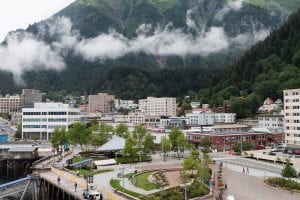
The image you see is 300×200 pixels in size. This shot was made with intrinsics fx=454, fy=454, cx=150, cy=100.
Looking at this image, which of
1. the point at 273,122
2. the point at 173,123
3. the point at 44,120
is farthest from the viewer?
the point at 173,123

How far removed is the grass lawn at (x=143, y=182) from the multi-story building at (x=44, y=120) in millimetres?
96298

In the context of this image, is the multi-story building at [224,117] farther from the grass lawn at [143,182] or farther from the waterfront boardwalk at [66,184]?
the waterfront boardwalk at [66,184]

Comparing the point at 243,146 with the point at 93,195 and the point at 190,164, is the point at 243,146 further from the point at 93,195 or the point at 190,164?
the point at 93,195

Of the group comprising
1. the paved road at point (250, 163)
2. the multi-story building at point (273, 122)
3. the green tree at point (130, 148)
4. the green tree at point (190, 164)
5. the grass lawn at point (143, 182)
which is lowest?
the grass lawn at point (143, 182)

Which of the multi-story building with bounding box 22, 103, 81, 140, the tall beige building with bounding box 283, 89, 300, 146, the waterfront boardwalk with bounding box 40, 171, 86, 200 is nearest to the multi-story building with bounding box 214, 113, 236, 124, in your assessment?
the multi-story building with bounding box 22, 103, 81, 140

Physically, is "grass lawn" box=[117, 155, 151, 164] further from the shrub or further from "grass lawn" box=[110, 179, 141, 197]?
the shrub

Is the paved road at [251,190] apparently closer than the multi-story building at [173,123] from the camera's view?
Yes

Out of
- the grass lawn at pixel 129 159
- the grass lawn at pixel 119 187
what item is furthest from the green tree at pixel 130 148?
the grass lawn at pixel 119 187

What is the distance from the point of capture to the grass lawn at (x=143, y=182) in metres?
65.2

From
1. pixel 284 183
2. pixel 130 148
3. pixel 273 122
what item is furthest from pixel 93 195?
pixel 273 122

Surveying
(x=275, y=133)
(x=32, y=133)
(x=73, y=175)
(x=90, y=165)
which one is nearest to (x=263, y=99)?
(x=275, y=133)

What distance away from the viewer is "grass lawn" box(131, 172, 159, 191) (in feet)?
214

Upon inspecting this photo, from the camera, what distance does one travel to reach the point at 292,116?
114m

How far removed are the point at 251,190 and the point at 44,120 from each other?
394ft
